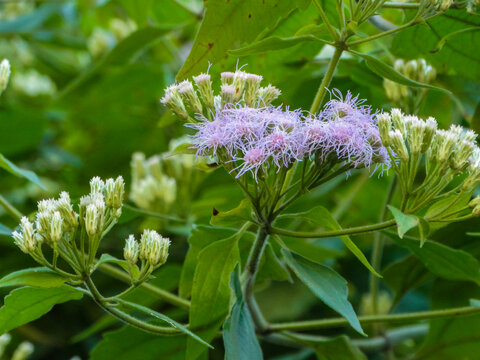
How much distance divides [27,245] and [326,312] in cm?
107

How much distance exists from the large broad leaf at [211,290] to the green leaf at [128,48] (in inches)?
25.6

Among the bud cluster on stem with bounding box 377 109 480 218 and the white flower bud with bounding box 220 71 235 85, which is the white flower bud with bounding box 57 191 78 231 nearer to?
the white flower bud with bounding box 220 71 235 85

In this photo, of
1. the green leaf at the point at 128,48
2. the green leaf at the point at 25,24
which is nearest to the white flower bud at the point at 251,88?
the green leaf at the point at 128,48

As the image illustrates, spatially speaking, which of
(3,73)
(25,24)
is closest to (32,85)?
(25,24)

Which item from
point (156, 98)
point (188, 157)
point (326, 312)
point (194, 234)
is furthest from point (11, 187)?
point (194, 234)

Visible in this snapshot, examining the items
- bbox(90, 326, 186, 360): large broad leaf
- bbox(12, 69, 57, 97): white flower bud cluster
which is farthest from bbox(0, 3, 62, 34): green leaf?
bbox(90, 326, 186, 360): large broad leaf

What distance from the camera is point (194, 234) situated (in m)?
1.00

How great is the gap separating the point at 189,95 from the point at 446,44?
474 millimetres

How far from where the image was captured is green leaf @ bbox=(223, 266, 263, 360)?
839 millimetres

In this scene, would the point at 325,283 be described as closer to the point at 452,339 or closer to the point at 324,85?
the point at 324,85

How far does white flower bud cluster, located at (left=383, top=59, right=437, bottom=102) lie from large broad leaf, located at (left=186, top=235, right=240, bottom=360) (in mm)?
461

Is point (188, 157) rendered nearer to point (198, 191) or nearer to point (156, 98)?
point (198, 191)

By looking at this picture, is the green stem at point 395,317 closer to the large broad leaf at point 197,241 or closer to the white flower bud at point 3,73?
the large broad leaf at point 197,241

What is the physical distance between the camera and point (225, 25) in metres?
0.92
